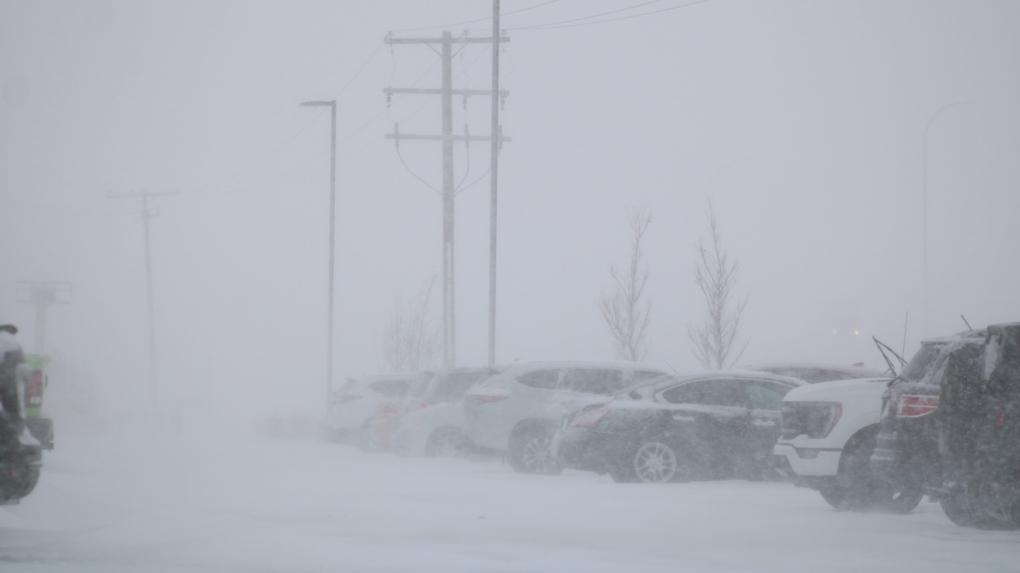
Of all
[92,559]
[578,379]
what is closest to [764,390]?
[578,379]

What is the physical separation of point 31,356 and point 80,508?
1568 mm

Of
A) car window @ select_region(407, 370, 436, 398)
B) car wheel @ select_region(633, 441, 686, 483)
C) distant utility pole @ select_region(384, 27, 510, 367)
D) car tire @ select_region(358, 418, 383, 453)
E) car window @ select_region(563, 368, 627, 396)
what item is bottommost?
car tire @ select_region(358, 418, 383, 453)

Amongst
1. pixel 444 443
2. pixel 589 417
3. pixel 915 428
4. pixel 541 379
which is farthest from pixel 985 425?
pixel 444 443

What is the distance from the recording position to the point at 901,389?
10.3m

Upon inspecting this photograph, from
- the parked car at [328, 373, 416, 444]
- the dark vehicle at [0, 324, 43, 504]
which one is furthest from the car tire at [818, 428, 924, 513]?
the parked car at [328, 373, 416, 444]

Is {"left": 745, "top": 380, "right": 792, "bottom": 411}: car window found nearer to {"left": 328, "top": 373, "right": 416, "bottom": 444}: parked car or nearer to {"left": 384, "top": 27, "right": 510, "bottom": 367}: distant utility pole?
{"left": 328, "top": 373, "right": 416, "bottom": 444}: parked car

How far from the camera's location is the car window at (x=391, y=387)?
23797 mm

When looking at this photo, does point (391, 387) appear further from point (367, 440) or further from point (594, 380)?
point (594, 380)

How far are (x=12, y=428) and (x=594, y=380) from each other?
10563 millimetres

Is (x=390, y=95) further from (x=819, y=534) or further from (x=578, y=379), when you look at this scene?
(x=819, y=534)

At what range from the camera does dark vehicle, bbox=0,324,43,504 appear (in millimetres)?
7816

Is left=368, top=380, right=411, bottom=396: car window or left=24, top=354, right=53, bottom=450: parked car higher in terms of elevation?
left=24, top=354, right=53, bottom=450: parked car

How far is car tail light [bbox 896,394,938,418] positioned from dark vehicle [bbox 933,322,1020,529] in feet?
1.84

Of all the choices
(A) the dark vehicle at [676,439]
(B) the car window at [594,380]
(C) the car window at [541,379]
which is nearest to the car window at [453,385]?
(C) the car window at [541,379]
